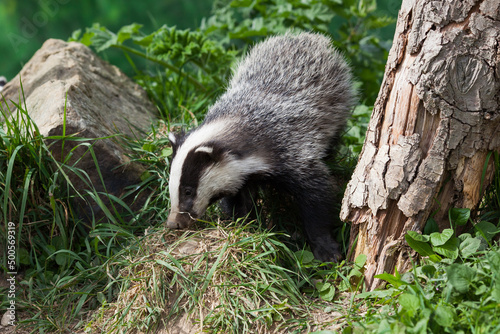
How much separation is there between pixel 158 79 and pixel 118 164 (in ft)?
7.10

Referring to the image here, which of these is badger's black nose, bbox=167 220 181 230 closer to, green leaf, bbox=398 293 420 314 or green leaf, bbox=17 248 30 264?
green leaf, bbox=17 248 30 264

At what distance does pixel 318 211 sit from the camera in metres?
3.86

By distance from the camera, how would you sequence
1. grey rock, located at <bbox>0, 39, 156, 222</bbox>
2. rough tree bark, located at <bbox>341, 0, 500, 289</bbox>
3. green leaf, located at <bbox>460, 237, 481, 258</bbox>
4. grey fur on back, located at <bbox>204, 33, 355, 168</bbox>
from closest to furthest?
1. rough tree bark, located at <bbox>341, 0, 500, 289</bbox>
2. green leaf, located at <bbox>460, 237, 481, 258</bbox>
3. grey fur on back, located at <bbox>204, 33, 355, 168</bbox>
4. grey rock, located at <bbox>0, 39, 156, 222</bbox>

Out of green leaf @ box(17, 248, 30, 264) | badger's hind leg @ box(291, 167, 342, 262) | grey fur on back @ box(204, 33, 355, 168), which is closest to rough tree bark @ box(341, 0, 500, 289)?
badger's hind leg @ box(291, 167, 342, 262)

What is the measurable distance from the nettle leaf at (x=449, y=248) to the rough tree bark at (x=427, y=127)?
206 mm

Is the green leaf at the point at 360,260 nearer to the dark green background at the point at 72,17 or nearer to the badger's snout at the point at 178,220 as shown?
the badger's snout at the point at 178,220

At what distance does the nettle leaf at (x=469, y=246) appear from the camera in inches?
114

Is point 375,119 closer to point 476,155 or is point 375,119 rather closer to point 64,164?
point 476,155

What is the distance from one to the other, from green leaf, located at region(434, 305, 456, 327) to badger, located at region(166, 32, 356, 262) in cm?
131

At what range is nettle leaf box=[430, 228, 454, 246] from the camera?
2938 millimetres

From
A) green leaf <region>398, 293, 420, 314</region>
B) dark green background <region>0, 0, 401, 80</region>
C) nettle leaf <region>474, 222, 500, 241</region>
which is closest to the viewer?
green leaf <region>398, 293, 420, 314</region>

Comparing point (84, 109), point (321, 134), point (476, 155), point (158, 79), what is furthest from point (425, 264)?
point (158, 79)

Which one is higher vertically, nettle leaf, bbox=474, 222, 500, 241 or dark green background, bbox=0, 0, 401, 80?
dark green background, bbox=0, 0, 401, 80

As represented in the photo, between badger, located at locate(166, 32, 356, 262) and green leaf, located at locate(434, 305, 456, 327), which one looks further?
badger, located at locate(166, 32, 356, 262)
